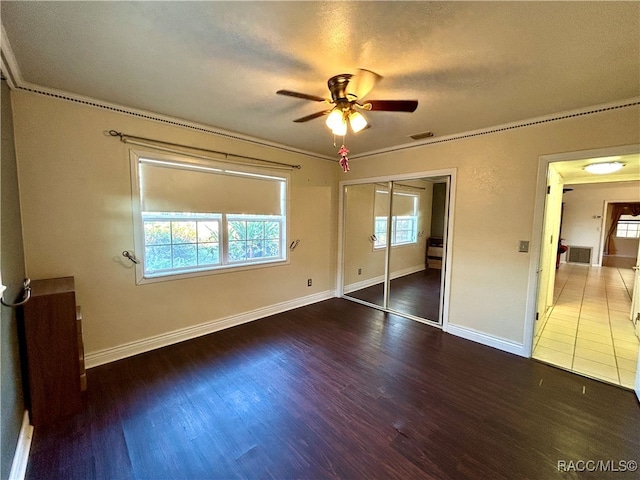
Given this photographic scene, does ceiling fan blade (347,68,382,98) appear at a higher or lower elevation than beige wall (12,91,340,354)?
higher

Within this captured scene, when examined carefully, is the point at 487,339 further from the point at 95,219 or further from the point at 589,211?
the point at 589,211

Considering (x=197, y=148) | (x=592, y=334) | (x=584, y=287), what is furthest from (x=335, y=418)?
→ (x=584, y=287)

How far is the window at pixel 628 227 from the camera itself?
882cm

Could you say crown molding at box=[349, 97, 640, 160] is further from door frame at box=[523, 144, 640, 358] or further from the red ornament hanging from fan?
the red ornament hanging from fan

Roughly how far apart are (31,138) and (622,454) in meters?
4.72

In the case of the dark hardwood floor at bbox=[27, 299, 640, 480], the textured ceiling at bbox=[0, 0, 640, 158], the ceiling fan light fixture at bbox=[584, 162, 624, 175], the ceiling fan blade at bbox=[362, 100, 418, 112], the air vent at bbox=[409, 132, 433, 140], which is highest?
the air vent at bbox=[409, 132, 433, 140]

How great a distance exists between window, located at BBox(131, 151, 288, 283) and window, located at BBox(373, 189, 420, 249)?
1644 mm

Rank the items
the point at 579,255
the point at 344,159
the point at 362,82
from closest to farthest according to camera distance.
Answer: the point at 362,82, the point at 344,159, the point at 579,255

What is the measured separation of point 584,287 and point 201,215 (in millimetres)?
7368

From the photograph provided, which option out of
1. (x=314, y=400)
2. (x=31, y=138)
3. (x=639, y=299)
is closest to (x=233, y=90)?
(x=31, y=138)

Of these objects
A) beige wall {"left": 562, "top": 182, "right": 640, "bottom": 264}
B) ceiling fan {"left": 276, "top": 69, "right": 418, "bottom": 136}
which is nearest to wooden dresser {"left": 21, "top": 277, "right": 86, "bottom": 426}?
ceiling fan {"left": 276, "top": 69, "right": 418, "bottom": 136}

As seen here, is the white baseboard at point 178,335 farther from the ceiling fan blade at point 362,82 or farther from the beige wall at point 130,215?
the ceiling fan blade at point 362,82

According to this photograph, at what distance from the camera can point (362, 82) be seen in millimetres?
1901

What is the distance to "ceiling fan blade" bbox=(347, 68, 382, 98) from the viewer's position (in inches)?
71.1
